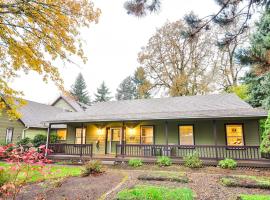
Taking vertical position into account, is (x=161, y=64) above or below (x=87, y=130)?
above

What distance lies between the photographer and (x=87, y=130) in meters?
15.3

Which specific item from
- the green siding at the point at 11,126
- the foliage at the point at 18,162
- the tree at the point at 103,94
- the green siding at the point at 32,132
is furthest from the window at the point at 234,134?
the tree at the point at 103,94

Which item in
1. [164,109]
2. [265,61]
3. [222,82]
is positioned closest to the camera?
[265,61]

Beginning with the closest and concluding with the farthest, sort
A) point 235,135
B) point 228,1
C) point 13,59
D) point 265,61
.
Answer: point 265,61, point 228,1, point 13,59, point 235,135

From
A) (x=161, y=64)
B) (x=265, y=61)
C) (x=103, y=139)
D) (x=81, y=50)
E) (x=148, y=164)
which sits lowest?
(x=148, y=164)

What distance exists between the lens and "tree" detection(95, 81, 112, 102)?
47.9 meters

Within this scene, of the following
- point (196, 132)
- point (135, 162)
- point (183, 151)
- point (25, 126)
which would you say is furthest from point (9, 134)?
point (196, 132)

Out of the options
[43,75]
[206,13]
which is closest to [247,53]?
[206,13]

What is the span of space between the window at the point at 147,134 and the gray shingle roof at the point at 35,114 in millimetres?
8453

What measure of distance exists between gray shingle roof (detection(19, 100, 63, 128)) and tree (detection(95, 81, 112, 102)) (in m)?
22.6

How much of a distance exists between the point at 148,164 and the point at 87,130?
630 centimetres

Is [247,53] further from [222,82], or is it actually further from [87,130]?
[222,82]

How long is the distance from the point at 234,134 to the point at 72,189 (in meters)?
10.1

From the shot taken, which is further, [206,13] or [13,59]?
[13,59]
